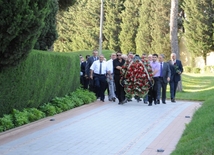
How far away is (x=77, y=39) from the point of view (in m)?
72.4

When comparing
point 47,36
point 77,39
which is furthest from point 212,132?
point 77,39

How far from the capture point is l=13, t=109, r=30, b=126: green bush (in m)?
12.5

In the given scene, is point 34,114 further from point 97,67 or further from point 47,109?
point 97,67

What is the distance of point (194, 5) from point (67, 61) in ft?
170

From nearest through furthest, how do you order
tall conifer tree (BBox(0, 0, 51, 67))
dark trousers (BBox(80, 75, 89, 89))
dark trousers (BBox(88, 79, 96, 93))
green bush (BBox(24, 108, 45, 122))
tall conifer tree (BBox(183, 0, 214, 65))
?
1. tall conifer tree (BBox(0, 0, 51, 67))
2. green bush (BBox(24, 108, 45, 122))
3. dark trousers (BBox(88, 79, 96, 93))
4. dark trousers (BBox(80, 75, 89, 89))
5. tall conifer tree (BBox(183, 0, 214, 65))

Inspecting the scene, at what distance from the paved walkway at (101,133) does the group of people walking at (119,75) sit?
1865 millimetres

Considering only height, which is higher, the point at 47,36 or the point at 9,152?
the point at 47,36

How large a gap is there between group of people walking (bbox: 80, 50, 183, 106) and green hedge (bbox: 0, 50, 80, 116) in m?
1.19

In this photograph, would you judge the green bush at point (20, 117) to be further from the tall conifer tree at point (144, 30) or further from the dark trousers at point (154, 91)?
the tall conifer tree at point (144, 30)

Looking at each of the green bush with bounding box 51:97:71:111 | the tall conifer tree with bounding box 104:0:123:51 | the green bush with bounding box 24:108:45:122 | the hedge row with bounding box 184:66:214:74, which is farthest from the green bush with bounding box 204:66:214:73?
the green bush with bounding box 24:108:45:122

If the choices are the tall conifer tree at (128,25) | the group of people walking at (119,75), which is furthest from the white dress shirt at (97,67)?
the tall conifer tree at (128,25)

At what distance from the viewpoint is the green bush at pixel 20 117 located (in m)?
12.5

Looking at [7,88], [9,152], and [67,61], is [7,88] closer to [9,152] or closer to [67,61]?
[9,152]

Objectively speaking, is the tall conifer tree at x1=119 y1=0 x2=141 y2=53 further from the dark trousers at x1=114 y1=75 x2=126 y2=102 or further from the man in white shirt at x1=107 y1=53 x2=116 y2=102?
the dark trousers at x1=114 y1=75 x2=126 y2=102
